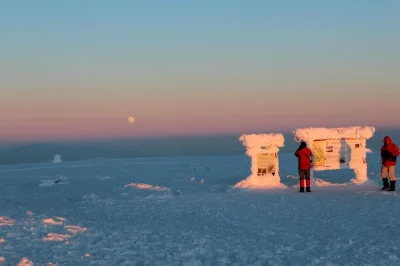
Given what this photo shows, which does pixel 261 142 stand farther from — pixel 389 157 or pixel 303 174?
pixel 389 157

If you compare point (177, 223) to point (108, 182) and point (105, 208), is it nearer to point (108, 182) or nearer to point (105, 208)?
point (105, 208)

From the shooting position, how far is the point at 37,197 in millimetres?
18312

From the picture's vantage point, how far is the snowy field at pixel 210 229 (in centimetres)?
752

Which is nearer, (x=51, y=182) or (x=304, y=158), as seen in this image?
(x=304, y=158)

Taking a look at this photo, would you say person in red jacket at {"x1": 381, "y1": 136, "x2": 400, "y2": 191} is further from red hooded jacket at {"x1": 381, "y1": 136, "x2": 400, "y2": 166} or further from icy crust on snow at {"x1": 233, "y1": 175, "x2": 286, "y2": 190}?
icy crust on snow at {"x1": 233, "y1": 175, "x2": 286, "y2": 190}

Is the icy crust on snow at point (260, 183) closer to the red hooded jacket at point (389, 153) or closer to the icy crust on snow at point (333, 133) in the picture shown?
the icy crust on snow at point (333, 133)

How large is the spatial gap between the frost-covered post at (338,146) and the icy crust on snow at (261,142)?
0.78 metres

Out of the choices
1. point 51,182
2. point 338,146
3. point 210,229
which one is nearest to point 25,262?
point 210,229

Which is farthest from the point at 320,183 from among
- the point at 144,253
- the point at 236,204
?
the point at 144,253

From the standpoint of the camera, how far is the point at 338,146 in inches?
765

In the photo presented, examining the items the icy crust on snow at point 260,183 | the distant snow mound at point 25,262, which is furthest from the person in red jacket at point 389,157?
the distant snow mound at point 25,262

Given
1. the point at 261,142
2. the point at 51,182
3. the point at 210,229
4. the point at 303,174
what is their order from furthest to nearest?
the point at 51,182 < the point at 261,142 < the point at 303,174 < the point at 210,229

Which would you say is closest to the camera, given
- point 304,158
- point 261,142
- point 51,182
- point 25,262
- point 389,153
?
point 25,262

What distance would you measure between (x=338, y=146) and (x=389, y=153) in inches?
120
